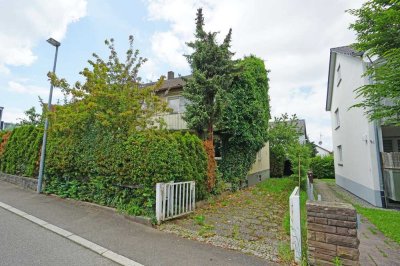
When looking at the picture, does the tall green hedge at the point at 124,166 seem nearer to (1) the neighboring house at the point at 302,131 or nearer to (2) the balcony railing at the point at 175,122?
(2) the balcony railing at the point at 175,122

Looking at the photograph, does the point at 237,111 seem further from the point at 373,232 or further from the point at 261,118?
the point at 373,232

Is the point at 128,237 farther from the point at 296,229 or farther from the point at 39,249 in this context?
the point at 296,229

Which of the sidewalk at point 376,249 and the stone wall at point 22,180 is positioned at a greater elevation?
the stone wall at point 22,180

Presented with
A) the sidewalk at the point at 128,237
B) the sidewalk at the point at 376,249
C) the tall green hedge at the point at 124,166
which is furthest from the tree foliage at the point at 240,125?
the sidewalk at the point at 128,237

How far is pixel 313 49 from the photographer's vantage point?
11781mm

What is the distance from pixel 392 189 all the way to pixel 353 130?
363 centimetres

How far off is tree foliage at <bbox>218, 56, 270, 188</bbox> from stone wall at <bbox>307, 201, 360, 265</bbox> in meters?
7.25

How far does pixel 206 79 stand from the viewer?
9820 mm

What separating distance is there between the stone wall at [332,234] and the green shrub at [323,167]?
2199cm

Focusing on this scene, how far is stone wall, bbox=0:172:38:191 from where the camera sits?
31.3 ft

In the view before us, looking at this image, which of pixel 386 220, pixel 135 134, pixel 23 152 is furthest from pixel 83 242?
pixel 23 152

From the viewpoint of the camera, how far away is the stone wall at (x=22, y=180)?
9.53 meters

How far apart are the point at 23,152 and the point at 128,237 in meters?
9.62

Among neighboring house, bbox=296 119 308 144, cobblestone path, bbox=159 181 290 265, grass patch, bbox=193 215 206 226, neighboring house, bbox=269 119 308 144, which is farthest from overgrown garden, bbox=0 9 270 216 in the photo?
neighboring house, bbox=296 119 308 144
